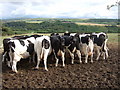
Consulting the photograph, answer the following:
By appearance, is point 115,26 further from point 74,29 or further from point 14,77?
point 14,77

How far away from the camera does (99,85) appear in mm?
5246

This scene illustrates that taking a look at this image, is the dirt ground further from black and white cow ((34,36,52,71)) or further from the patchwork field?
black and white cow ((34,36,52,71))

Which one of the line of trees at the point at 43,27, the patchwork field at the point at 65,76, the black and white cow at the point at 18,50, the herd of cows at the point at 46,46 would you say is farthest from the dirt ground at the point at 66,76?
the line of trees at the point at 43,27

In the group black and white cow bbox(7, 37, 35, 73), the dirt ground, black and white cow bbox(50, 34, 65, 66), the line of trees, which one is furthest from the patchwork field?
the line of trees

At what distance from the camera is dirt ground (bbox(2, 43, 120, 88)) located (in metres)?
5.33

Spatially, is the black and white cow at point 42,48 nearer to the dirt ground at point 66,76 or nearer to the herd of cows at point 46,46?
the herd of cows at point 46,46

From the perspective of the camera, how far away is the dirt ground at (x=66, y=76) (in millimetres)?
5332

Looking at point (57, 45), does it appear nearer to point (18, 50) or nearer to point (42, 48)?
point (42, 48)

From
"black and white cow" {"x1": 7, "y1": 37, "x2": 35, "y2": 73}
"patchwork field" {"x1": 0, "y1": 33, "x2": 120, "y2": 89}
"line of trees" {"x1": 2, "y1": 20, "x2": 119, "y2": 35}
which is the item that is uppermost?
"line of trees" {"x1": 2, "y1": 20, "x2": 119, "y2": 35}

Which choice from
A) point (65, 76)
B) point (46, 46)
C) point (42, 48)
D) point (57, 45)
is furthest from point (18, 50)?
point (65, 76)

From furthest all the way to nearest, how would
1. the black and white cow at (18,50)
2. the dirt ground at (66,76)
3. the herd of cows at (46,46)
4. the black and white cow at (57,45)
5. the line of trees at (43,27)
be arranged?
the line of trees at (43,27), the black and white cow at (57,45), the herd of cows at (46,46), the black and white cow at (18,50), the dirt ground at (66,76)

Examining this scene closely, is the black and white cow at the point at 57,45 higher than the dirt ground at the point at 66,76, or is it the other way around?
the black and white cow at the point at 57,45

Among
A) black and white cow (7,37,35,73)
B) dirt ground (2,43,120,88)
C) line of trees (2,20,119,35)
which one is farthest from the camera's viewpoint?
line of trees (2,20,119,35)

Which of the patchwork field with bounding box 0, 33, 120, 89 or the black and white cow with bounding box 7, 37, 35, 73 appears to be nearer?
the patchwork field with bounding box 0, 33, 120, 89
